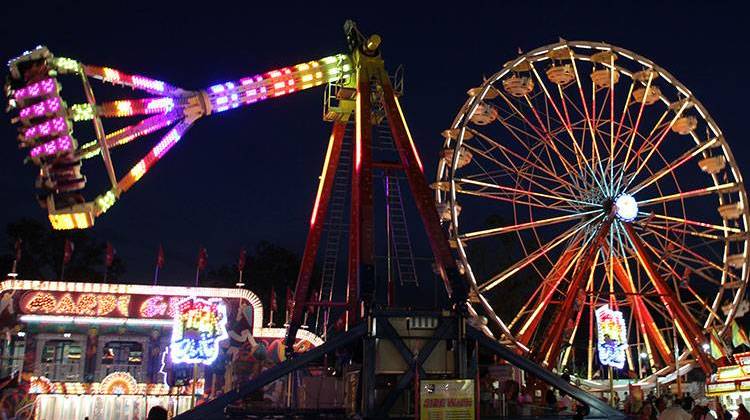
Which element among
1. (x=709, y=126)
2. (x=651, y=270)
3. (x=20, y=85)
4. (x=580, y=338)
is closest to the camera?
(x=20, y=85)

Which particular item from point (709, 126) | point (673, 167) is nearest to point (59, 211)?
point (673, 167)

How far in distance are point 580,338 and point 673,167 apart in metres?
32.5

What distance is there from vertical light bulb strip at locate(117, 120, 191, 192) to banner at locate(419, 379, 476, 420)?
7.93 metres

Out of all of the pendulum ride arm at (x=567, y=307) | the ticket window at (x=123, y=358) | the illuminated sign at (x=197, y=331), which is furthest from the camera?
the ticket window at (x=123, y=358)

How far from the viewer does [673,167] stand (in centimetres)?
2817

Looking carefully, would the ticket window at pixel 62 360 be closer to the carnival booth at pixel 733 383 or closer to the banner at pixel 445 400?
the banner at pixel 445 400

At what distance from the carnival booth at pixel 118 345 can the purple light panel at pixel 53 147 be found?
14.7 metres

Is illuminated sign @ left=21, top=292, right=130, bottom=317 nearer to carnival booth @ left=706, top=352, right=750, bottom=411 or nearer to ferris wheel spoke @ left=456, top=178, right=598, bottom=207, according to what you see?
ferris wheel spoke @ left=456, top=178, right=598, bottom=207

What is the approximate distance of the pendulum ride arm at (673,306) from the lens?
26.9m

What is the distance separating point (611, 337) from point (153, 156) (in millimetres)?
21210

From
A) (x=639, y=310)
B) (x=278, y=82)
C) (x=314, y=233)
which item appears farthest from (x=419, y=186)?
(x=639, y=310)

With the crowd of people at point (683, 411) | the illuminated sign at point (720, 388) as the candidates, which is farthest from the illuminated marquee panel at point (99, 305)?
the illuminated sign at point (720, 388)

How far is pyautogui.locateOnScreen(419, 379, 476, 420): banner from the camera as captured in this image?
11.8 metres

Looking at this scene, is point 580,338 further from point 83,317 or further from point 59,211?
point 59,211
